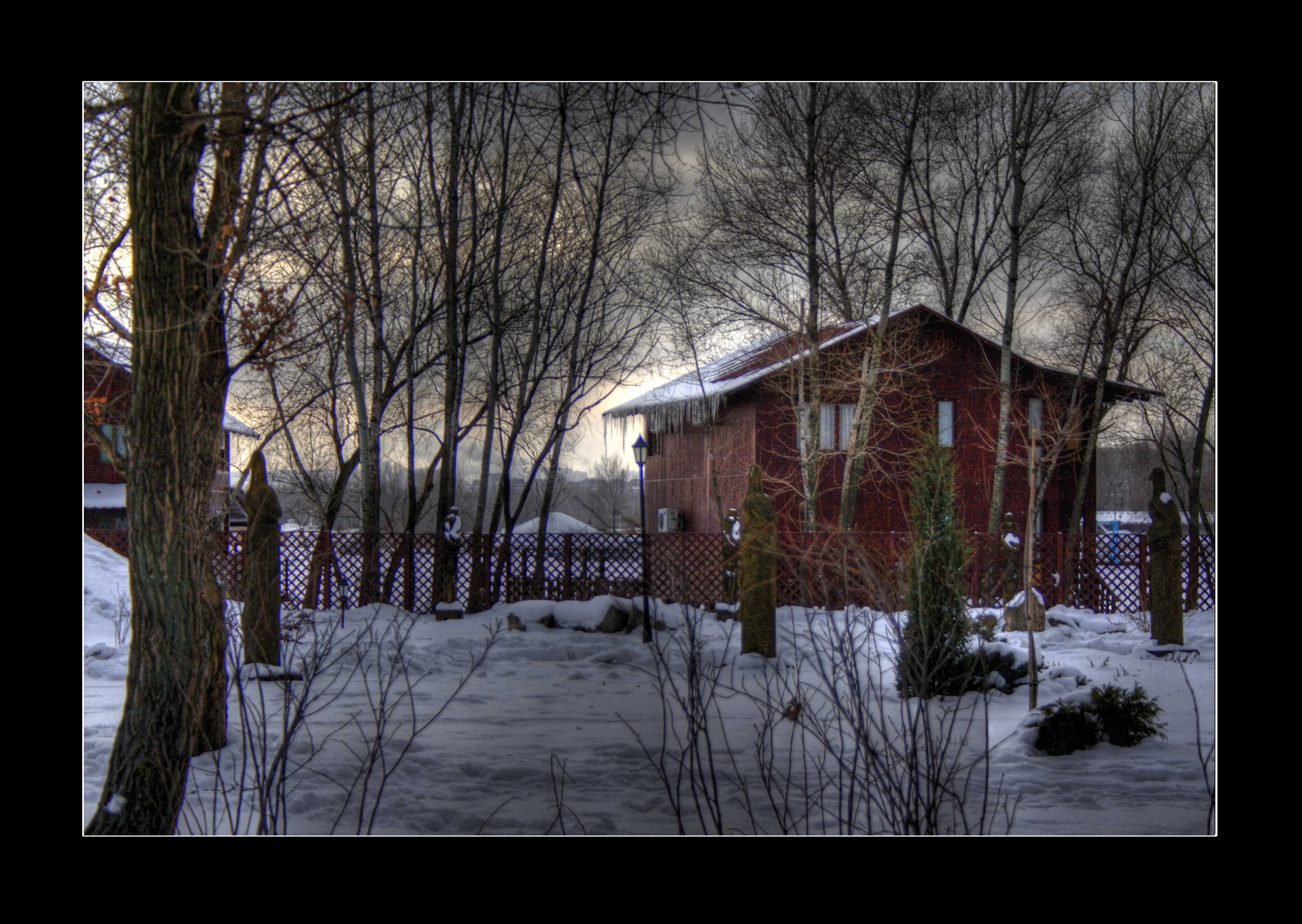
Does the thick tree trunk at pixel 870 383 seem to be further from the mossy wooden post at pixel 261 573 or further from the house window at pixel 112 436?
the house window at pixel 112 436

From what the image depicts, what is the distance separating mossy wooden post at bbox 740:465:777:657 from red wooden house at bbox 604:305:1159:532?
6cm

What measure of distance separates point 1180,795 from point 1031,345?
1.96 metres

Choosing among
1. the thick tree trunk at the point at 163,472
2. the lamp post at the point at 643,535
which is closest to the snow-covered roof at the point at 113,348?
the thick tree trunk at the point at 163,472

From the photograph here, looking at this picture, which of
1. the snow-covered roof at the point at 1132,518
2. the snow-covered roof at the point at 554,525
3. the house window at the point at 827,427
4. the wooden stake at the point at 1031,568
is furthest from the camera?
the snow-covered roof at the point at 1132,518

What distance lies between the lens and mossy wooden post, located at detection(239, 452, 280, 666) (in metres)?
2.64

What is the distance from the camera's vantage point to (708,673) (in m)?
2.82

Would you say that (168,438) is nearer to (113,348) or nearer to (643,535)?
(113,348)

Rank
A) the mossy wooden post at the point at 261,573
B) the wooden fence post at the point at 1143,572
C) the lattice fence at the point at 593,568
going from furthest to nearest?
1. the wooden fence post at the point at 1143,572
2. the lattice fence at the point at 593,568
3. the mossy wooden post at the point at 261,573

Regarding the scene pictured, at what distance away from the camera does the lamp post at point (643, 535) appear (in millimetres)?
3186

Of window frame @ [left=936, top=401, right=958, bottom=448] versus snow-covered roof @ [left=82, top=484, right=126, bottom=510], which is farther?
window frame @ [left=936, top=401, right=958, bottom=448]

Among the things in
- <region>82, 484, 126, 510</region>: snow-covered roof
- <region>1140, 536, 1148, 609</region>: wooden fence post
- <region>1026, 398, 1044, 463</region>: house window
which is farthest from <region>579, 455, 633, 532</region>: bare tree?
<region>1140, 536, 1148, 609</region>: wooden fence post

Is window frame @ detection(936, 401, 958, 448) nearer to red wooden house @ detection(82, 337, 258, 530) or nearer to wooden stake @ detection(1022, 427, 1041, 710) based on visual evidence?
wooden stake @ detection(1022, 427, 1041, 710)

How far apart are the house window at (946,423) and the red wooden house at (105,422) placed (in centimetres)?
285

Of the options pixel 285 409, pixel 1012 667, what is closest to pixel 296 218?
pixel 285 409
